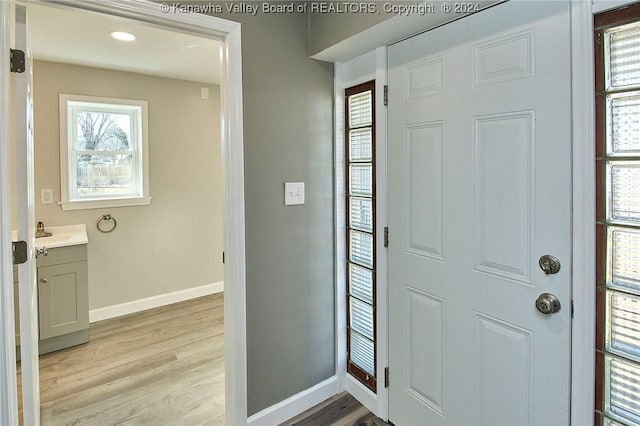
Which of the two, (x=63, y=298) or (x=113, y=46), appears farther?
(x=63, y=298)

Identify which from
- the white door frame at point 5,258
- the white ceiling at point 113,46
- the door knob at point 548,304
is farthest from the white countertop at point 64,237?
the door knob at point 548,304

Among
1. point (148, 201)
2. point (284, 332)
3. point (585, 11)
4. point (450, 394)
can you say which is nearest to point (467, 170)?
point (585, 11)

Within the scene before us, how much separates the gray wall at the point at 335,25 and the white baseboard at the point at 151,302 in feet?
10.1

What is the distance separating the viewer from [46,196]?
A: 10.6 feet

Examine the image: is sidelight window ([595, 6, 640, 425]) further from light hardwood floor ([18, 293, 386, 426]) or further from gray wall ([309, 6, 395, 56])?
light hardwood floor ([18, 293, 386, 426])

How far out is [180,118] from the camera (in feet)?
12.8

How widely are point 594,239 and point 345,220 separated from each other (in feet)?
4.16

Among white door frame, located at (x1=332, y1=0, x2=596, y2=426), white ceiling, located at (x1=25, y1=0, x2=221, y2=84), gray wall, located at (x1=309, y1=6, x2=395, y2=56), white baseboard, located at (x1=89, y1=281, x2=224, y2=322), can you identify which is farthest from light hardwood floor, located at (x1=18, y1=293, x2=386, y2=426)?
white ceiling, located at (x1=25, y1=0, x2=221, y2=84)

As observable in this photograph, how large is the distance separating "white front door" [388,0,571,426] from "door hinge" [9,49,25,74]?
5.07ft

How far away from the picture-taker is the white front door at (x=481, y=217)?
Answer: 4.13 ft

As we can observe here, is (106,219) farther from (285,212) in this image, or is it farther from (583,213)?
(583,213)

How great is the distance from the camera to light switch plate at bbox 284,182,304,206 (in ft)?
6.54

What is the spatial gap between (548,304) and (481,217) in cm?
39

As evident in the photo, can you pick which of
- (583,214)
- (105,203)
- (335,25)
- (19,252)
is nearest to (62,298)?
(105,203)
